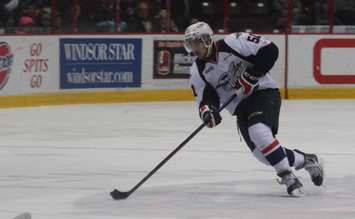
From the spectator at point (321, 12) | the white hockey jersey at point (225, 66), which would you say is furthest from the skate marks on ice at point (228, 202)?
the spectator at point (321, 12)

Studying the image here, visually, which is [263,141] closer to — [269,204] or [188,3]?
[269,204]

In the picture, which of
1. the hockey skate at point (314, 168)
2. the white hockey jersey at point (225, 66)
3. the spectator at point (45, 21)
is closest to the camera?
the white hockey jersey at point (225, 66)

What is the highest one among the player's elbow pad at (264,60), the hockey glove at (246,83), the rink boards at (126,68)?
the player's elbow pad at (264,60)

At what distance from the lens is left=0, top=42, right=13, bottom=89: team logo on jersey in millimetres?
12523

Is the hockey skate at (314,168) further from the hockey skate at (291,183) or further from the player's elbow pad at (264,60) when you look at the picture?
the player's elbow pad at (264,60)

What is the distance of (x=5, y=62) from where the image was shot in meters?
12.6

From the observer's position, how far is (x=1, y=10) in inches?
515

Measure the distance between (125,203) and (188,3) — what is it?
8.44 m

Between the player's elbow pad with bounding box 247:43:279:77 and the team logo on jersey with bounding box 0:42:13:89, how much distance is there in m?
6.57

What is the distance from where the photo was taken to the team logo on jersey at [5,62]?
41.1 feet

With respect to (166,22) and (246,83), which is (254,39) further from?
(166,22)

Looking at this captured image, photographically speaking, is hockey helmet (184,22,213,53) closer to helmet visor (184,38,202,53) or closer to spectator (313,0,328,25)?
helmet visor (184,38,202,53)

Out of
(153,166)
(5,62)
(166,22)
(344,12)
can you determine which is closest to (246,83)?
(153,166)

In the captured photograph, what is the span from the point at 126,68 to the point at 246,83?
7246 mm
